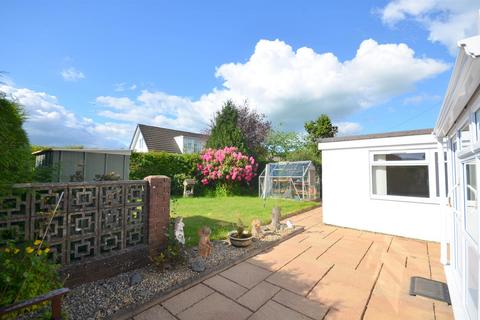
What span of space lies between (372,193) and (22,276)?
7612 mm

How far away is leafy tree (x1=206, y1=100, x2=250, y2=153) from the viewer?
16.0 meters

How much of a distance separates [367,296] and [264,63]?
12778mm

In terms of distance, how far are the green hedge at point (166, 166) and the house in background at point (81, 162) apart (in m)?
5.56

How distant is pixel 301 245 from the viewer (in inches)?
206

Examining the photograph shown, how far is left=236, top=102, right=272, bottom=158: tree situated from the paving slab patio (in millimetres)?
14009

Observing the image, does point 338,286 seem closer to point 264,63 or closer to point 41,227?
point 41,227

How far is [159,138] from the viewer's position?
23.9 metres

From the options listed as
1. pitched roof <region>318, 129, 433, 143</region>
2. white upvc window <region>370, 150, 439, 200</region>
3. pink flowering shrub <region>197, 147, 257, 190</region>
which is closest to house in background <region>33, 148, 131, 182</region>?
pitched roof <region>318, 129, 433, 143</region>

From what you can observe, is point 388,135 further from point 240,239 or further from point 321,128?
point 321,128

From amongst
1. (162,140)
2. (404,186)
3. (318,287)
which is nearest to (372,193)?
(404,186)

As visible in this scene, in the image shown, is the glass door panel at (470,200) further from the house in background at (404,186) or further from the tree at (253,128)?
the tree at (253,128)

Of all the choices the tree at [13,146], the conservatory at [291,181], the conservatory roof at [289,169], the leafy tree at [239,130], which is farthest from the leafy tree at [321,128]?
the tree at [13,146]

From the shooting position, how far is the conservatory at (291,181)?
475 inches

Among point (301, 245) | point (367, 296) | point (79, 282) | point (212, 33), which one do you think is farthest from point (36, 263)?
point (212, 33)
